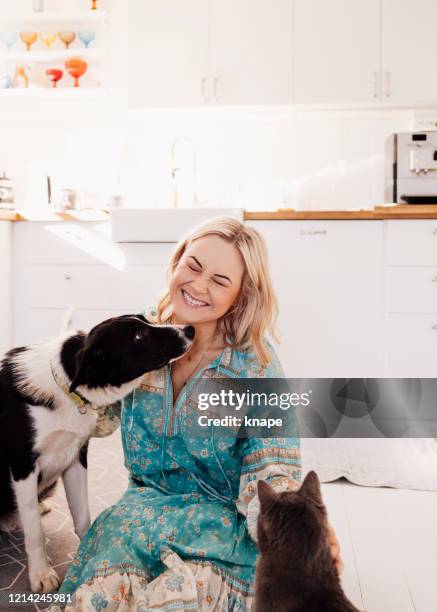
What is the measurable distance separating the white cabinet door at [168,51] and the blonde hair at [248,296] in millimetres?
2261

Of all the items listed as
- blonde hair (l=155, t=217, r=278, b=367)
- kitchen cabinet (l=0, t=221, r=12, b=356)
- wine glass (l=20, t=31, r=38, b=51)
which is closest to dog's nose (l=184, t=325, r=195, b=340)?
blonde hair (l=155, t=217, r=278, b=367)

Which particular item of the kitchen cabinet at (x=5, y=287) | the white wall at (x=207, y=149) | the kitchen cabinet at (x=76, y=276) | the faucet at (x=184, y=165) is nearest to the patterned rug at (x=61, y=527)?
the kitchen cabinet at (x=76, y=276)

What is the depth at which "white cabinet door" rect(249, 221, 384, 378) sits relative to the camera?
3.10 m

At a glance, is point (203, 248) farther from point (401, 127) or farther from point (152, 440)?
point (401, 127)

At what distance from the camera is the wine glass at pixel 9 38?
3.89 metres

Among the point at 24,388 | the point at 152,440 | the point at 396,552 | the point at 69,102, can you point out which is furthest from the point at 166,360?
the point at 69,102

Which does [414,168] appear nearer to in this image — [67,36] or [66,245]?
[66,245]

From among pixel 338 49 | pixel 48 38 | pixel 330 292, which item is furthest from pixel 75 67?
pixel 330 292

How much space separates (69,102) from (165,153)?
70 cm

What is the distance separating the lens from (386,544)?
5.79 feet

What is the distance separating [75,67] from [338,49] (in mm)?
1587

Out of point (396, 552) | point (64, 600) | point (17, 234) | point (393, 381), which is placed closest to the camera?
point (64, 600)

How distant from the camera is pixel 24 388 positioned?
1404mm

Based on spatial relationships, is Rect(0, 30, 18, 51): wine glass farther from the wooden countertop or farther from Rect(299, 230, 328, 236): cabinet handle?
Rect(299, 230, 328, 236): cabinet handle
